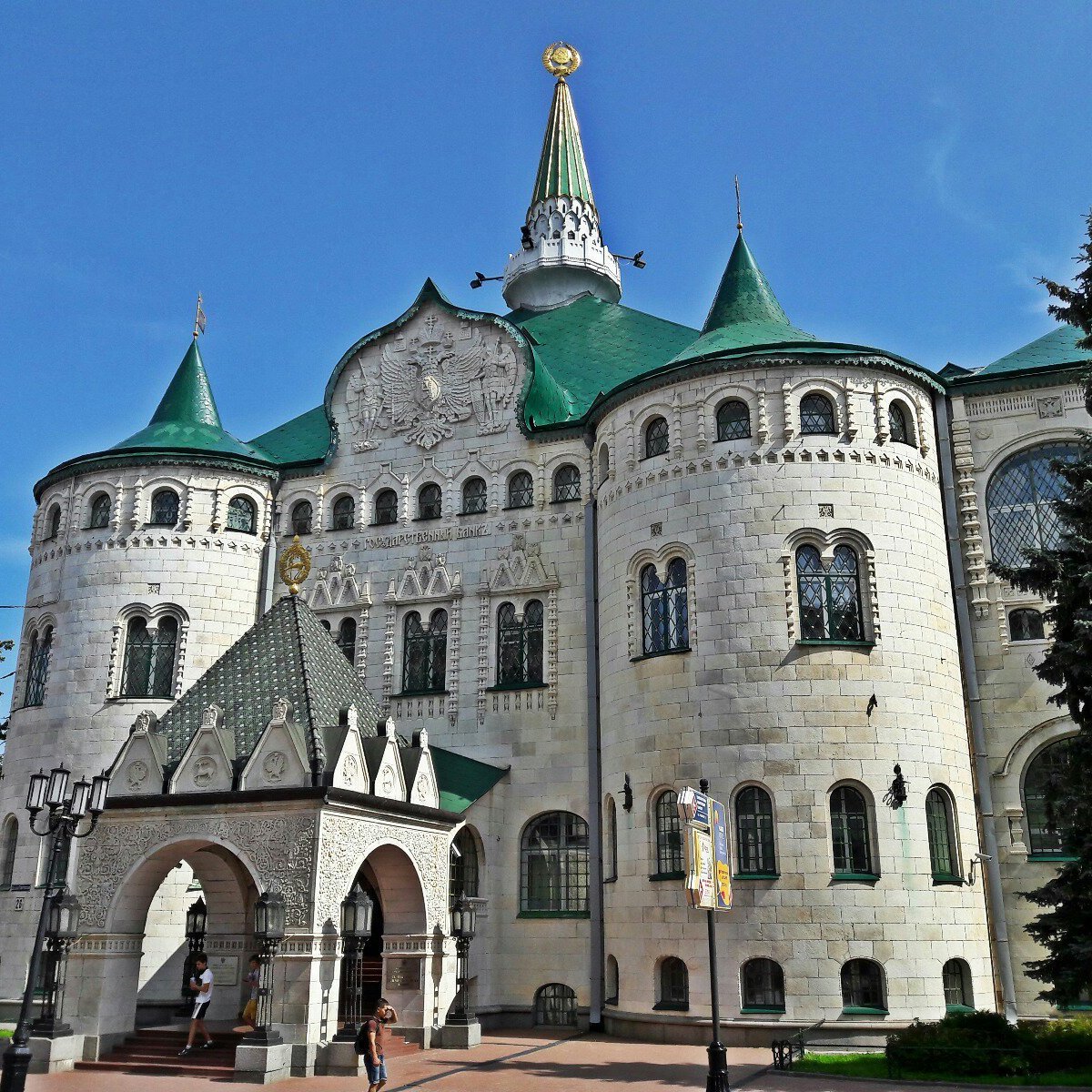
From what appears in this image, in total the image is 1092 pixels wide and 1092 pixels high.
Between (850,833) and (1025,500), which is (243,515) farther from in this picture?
(1025,500)

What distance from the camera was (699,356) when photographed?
2550 cm

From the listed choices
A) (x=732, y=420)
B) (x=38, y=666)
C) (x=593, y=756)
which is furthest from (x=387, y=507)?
(x=38, y=666)

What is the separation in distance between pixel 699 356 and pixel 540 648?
794 cm

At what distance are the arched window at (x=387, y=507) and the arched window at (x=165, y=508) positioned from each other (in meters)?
5.44

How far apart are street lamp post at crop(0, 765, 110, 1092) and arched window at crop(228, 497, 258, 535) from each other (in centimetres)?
1356

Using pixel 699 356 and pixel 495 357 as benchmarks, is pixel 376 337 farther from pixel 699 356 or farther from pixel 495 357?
pixel 699 356

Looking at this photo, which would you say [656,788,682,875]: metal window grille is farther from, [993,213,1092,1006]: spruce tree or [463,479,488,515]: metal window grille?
[463,479,488,515]: metal window grille

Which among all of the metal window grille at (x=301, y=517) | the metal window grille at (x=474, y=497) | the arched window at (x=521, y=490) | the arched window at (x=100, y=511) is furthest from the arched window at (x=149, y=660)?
the arched window at (x=521, y=490)

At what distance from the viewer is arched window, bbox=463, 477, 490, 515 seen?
2952 centimetres

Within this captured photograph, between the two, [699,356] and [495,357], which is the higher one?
[495,357]

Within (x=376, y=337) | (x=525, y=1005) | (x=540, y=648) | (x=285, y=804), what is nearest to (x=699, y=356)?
(x=540, y=648)

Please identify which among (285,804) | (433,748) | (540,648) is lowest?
(285,804)

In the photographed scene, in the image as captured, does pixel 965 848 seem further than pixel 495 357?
No

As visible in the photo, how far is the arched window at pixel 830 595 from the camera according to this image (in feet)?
76.5
